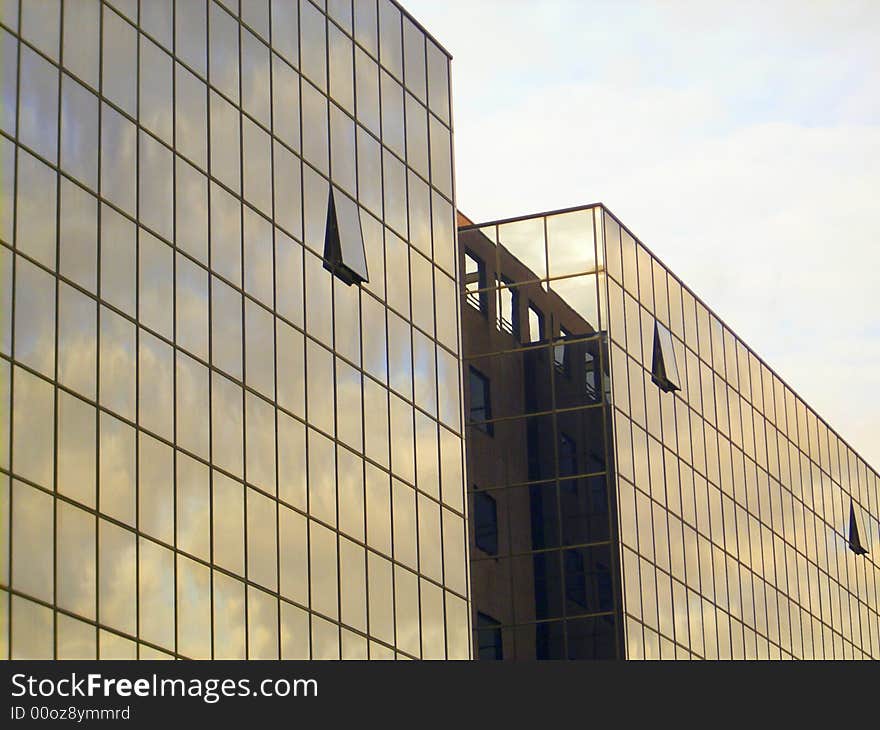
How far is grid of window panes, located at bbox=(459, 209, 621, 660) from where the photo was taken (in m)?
60.3

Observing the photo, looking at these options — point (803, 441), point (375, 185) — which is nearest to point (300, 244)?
point (375, 185)

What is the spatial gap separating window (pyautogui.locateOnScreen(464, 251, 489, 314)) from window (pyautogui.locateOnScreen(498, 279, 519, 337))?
0.51m

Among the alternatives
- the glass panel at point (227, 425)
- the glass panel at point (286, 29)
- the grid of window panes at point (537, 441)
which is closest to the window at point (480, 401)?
the grid of window panes at point (537, 441)

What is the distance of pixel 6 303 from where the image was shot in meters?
34.6

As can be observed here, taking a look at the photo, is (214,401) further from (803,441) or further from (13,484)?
(803,441)

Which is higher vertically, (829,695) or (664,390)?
(664,390)

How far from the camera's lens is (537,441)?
62688 millimetres

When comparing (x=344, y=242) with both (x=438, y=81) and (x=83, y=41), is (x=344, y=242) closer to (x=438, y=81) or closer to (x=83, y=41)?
(x=438, y=81)

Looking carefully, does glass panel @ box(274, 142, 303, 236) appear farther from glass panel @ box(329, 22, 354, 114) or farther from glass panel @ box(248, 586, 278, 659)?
glass panel @ box(248, 586, 278, 659)

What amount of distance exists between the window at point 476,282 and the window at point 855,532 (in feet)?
80.4

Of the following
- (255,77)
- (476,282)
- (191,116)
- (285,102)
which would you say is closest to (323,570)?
(191,116)

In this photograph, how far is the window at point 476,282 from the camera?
2522 inches

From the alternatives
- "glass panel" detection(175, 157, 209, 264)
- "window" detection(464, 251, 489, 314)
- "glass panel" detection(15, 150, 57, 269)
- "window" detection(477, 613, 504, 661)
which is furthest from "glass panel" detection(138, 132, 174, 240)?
"window" detection(464, 251, 489, 314)

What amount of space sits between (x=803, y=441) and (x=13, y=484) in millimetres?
49508
